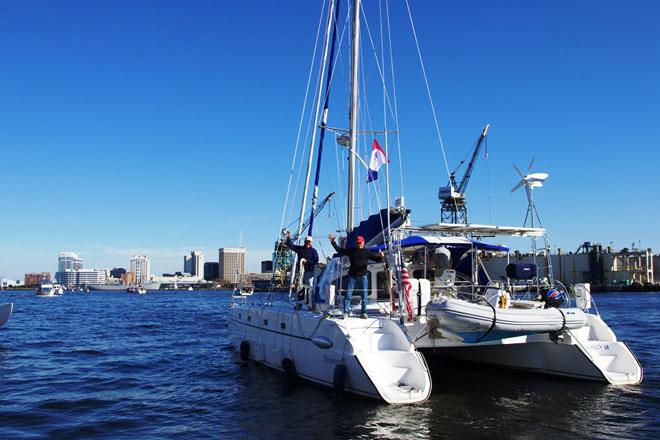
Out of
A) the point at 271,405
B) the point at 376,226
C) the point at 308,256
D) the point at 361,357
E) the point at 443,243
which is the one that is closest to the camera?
the point at 361,357

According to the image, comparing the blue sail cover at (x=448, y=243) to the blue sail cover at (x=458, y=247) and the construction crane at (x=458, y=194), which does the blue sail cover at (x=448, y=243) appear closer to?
the blue sail cover at (x=458, y=247)

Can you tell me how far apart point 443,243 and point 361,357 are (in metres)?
5.14

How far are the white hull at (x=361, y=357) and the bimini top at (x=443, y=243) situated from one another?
320 centimetres

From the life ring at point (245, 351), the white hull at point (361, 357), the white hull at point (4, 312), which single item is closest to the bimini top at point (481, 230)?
the white hull at point (361, 357)

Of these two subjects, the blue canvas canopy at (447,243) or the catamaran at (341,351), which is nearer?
the catamaran at (341,351)

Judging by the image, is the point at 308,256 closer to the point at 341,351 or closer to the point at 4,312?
the point at 341,351

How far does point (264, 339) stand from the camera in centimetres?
1641

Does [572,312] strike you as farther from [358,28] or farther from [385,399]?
[358,28]

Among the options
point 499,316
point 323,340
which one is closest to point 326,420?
point 323,340

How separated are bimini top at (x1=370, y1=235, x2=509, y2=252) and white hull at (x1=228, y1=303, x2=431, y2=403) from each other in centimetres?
320

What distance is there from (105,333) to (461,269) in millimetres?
19338

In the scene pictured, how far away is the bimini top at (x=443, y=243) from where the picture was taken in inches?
596

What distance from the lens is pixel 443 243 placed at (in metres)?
15.4

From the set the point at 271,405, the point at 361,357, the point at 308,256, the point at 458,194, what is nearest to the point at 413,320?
the point at 361,357
